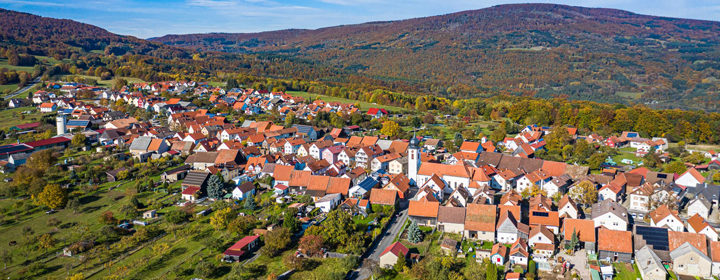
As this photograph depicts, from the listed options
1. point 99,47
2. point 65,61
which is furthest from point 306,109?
point 99,47

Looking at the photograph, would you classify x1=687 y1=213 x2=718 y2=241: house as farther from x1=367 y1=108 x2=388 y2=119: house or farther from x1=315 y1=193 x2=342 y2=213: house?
x1=367 y1=108 x2=388 y2=119: house

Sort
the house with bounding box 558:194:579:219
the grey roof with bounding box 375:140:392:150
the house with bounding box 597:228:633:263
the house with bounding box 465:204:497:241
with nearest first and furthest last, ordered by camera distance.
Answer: the house with bounding box 597:228:633:263 → the house with bounding box 465:204:497:241 → the house with bounding box 558:194:579:219 → the grey roof with bounding box 375:140:392:150

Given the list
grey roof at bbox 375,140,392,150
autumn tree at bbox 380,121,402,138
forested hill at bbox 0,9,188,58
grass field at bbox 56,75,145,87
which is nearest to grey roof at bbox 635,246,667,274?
grey roof at bbox 375,140,392,150

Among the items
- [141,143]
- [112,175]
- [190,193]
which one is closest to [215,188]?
[190,193]

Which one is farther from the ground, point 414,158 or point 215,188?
point 414,158

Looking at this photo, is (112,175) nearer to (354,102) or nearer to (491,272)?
(491,272)

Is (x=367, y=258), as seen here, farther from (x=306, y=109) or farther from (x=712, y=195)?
(x=306, y=109)

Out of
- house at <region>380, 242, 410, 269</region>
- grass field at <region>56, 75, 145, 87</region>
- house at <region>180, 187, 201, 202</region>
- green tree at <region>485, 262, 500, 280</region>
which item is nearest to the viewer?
green tree at <region>485, 262, 500, 280</region>
